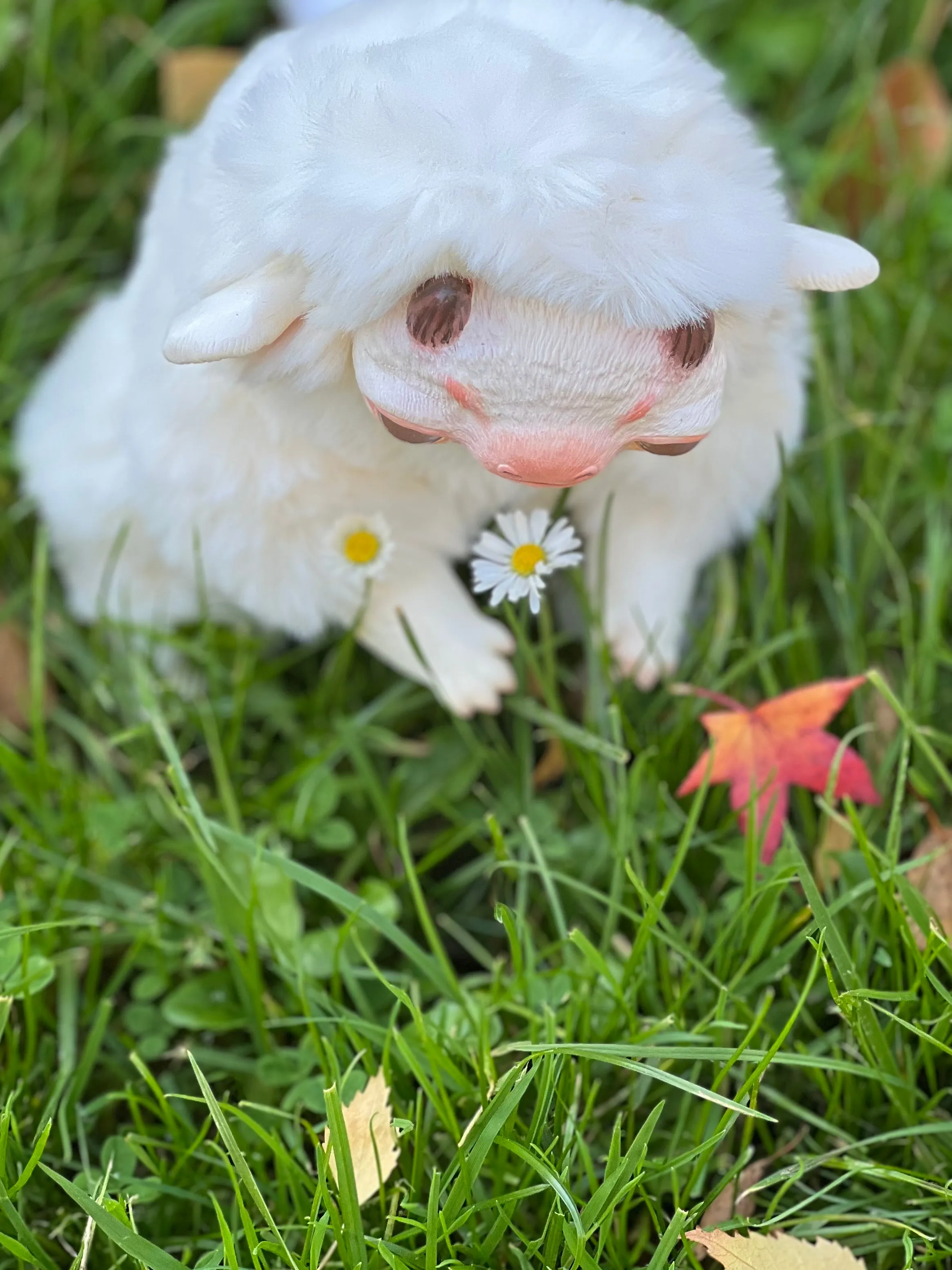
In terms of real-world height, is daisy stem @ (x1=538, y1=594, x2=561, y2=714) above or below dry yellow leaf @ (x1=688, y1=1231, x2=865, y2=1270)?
above

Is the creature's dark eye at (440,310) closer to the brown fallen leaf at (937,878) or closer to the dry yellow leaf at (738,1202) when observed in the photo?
the brown fallen leaf at (937,878)

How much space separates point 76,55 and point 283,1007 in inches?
62.2

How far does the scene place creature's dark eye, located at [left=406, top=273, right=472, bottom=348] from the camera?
968mm

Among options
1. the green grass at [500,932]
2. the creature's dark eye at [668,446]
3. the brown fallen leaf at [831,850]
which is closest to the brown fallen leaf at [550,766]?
the green grass at [500,932]

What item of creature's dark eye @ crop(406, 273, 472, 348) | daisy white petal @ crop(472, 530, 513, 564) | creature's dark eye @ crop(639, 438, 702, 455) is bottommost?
daisy white petal @ crop(472, 530, 513, 564)

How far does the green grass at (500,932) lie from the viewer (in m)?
1.13

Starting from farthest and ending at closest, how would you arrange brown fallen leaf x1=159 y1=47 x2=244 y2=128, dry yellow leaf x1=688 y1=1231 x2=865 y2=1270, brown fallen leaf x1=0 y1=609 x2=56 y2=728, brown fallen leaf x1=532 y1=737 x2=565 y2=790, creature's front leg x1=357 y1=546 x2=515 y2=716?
brown fallen leaf x1=159 y1=47 x2=244 y2=128 < brown fallen leaf x1=0 y1=609 x2=56 y2=728 < brown fallen leaf x1=532 y1=737 x2=565 y2=790 < creature's front leg x1=357 y1=546 x2=515 y2=716 < dry yellow leaf x1=688 y1=1231 x2=865 y2=1270

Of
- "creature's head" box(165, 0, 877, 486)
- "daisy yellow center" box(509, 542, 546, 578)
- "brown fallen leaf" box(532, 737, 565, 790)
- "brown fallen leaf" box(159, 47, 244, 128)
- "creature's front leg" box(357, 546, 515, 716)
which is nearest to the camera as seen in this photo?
"creature's head" box(165, 0, 877, 486)

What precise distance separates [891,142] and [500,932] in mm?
1389

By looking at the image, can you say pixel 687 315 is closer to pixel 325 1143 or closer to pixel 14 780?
pixel 325 1143

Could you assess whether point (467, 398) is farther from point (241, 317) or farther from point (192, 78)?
point (192, 78)

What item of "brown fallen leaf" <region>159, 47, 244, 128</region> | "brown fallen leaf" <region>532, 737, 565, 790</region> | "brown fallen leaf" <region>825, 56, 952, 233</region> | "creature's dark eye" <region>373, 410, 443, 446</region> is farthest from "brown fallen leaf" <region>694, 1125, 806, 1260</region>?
"brown fallen leaf" <region>159, 47, 244, 128</region>

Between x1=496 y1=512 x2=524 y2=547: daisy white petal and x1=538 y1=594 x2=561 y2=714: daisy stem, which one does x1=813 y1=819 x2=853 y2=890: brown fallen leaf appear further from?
x1=496 y1=512 x2=524 y2=547: daisy white petal

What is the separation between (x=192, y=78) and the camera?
6.45 feet
